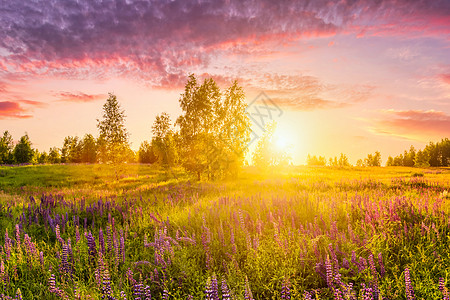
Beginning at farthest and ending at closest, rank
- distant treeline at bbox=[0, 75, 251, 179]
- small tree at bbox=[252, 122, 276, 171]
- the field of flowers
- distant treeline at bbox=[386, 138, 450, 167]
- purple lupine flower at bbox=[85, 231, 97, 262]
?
distant treeline at bbox=[386, 138, 450, 167]
small tree at bbox=[252, 122, 276, 171]
distant treeline at bbox=[0, 75, 251, 179]
purple lupine flower at bbox=[85, 231, 97, 262]
the field of flowers

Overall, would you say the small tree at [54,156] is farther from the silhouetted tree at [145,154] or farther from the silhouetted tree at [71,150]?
the silhouetted tree at [145,154]

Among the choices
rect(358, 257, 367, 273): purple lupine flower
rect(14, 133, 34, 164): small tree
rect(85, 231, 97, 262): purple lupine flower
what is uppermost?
rect(14, 133, 34, 164): small tree

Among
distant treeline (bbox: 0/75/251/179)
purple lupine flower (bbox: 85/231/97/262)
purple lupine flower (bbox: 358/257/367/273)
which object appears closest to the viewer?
purple lupine flower (bbox: 358/257/367/273)

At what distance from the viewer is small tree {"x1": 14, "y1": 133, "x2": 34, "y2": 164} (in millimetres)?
70188

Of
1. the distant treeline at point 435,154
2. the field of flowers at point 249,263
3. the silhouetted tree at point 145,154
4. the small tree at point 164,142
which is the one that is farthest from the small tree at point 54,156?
the distant treeline at point 435,154

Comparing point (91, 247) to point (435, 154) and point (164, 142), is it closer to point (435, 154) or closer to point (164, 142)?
point (164, 142)

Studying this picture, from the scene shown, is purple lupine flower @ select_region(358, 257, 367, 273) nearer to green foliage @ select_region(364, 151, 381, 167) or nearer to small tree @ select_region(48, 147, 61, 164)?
small tree @ select_region(48, 147, 61, 164)

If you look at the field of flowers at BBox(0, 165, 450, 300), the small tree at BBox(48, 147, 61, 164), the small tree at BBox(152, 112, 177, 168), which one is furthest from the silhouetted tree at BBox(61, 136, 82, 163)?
the field of flowers at BBox(0, 165, 450, 300)

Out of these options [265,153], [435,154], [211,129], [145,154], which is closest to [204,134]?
[211,129]

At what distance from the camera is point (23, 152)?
2773 inches

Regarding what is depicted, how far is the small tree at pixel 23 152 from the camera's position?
7019cm

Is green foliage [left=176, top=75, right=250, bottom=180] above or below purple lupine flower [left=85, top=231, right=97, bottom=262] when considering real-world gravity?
above

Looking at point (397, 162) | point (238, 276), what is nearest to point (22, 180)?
point (238, 276)

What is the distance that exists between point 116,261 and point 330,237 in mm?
3183
